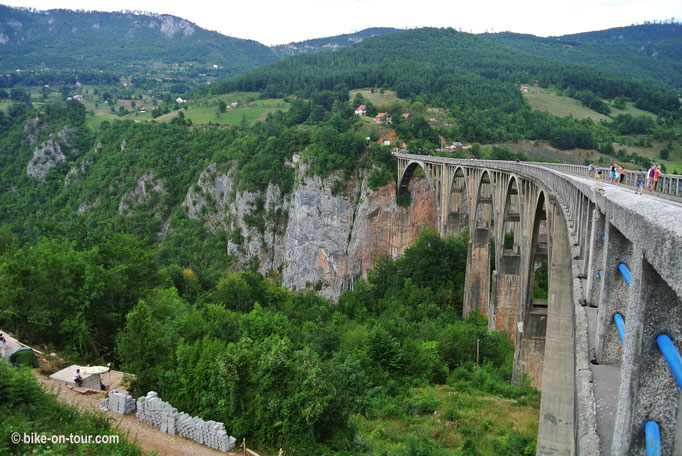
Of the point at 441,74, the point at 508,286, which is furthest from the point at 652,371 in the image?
the point at 441,74

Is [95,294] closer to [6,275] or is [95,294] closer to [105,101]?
[6,275]

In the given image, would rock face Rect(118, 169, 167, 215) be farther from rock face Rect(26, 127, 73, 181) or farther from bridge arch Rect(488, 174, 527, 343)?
bridge arch Rect(488, 174, 527, 343)

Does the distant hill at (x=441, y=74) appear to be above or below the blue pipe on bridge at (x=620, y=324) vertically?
above

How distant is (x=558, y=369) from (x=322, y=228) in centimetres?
4918

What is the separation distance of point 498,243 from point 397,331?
29.2ft

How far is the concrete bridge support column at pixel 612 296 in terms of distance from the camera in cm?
587

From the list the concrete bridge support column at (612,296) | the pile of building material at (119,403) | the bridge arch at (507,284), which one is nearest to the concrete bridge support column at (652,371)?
the concrete bridge support column at (612,296)

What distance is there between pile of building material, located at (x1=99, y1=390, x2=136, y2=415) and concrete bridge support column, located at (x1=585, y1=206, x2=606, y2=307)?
14054 millimetres

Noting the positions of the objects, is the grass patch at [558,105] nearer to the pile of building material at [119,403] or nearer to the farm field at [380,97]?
the farm field at [380,97]

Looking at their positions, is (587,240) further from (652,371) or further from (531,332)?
(531,332)

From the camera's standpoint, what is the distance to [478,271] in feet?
129

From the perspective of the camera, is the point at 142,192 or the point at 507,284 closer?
the point at 507,284

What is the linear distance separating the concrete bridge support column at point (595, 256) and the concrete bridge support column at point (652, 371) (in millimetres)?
3879

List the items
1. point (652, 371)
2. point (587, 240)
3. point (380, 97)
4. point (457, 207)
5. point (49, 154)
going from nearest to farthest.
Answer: point (652, 371) < point (587, 240) < point (457, 207) < point (380, 97) < point (49, 154)
